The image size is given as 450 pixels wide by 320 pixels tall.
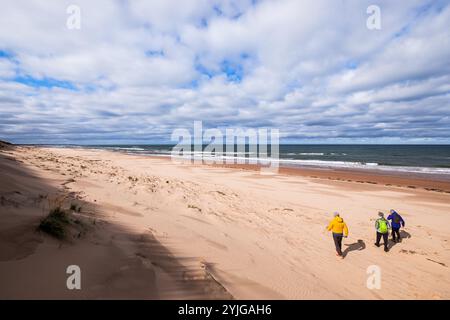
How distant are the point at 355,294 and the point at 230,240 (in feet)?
11.5

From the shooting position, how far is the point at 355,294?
5.56 metres

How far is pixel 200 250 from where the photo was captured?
5801 mm

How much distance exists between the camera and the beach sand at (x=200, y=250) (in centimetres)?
371

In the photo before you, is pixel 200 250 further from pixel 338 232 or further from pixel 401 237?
pixel 401 237

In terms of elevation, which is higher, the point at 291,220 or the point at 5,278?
the point at 5,278

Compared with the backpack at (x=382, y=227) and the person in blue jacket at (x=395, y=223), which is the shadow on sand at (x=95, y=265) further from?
the person in blue jacket at (x=395, y=223)

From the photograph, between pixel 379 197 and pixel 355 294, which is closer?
pixel 355 294

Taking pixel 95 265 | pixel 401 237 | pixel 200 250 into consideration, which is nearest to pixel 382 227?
pixel 401 237

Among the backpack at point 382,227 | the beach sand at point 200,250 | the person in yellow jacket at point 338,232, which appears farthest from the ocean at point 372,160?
the person in yellow jacket at point 338,232
